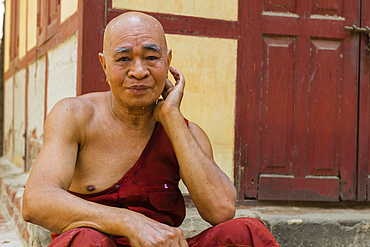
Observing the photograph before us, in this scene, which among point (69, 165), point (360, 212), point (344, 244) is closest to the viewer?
point (69, 165)

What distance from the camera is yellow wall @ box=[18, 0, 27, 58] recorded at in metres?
6.11

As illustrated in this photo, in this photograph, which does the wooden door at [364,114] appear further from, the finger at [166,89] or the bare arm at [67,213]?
the bare arm at [67,213]

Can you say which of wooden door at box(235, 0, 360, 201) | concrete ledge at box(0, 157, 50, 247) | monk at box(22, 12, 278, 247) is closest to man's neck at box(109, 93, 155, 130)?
monk at box(22, 12, 278, 247)

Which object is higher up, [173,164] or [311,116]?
[311,116]

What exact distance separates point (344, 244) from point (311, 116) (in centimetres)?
109

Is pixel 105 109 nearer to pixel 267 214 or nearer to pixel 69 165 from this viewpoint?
pixel 69 165

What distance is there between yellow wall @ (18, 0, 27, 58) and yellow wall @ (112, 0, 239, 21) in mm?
3144

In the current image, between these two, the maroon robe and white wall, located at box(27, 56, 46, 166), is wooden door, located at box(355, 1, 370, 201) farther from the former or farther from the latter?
white wall, located at box(27, 56, 46, 166)

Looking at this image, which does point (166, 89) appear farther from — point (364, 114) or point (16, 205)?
point (16, 205)

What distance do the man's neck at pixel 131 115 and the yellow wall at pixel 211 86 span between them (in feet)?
3.63

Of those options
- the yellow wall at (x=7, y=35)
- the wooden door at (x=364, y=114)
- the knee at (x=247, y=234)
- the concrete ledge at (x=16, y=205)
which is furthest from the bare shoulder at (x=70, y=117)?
the yellow wall at (x=7, y=35)

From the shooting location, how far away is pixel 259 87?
145 inches

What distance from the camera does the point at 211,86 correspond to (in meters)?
3.61

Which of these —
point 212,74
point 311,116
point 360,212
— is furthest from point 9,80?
point 360,212
